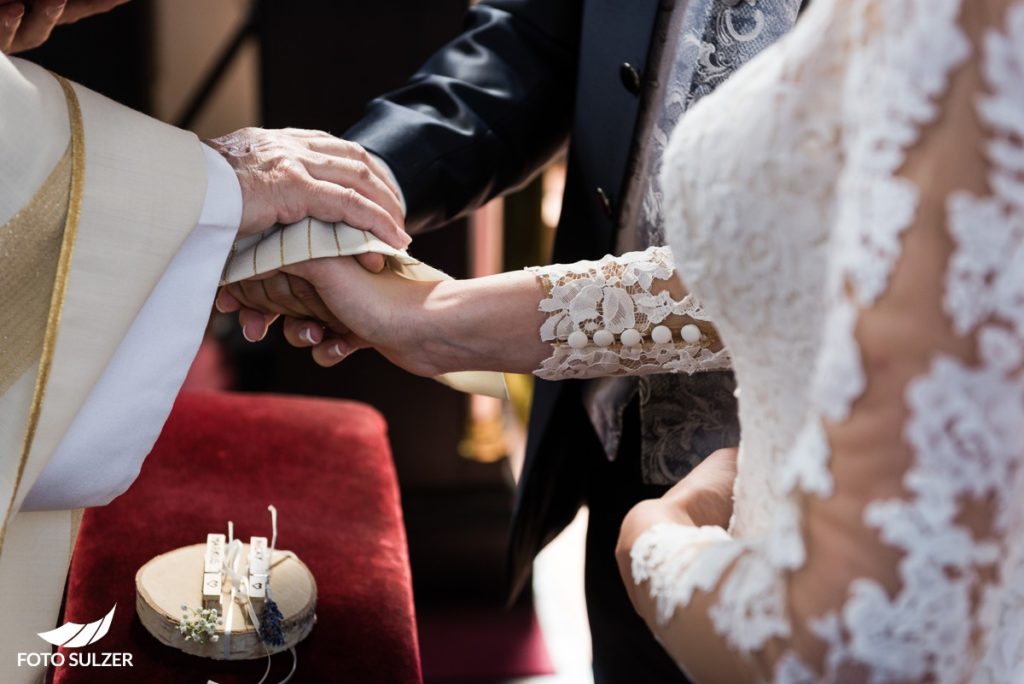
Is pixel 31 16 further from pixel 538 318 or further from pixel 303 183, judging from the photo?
pixel 538 318

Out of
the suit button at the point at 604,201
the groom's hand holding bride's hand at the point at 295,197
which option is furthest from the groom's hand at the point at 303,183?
the suit button at the point at 604,201

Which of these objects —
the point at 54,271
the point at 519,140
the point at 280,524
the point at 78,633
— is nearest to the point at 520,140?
the point at 519,140

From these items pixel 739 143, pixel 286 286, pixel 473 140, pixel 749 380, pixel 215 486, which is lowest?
pixel 215 486

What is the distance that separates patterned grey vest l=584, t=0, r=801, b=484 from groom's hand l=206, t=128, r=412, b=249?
0.99ft

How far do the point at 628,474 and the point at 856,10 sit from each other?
3.11 ft

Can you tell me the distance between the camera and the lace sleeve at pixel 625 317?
123cm

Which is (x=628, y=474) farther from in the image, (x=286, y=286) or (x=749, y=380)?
(x=749, y=380)

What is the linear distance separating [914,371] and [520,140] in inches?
41.8

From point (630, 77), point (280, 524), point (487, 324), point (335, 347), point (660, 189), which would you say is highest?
point (630, 77)

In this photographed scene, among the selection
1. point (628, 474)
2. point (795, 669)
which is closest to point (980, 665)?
point (795, 669)

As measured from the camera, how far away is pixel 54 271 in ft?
3.55

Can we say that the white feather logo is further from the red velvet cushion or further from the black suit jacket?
the black suit jacket

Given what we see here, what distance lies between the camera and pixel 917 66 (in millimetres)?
637

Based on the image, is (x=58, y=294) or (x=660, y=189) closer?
(x=58, y=294)
